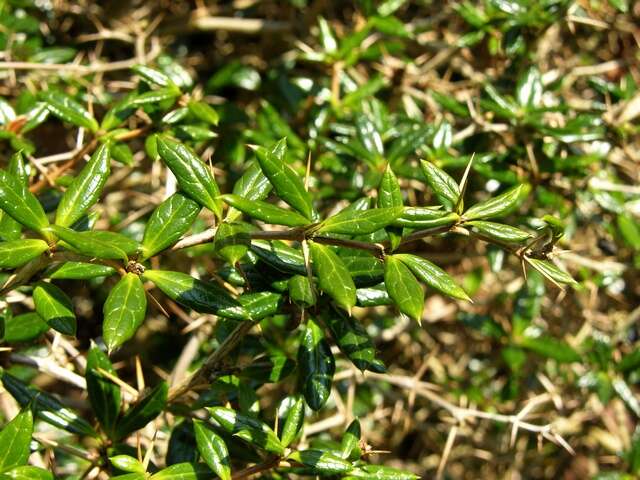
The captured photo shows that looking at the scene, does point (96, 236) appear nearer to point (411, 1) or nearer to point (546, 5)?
point (546, 5)

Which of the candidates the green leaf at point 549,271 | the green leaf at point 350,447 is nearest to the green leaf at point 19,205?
the green leaf at point 350,447

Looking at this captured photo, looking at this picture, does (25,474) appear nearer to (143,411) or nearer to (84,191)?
(143,411)

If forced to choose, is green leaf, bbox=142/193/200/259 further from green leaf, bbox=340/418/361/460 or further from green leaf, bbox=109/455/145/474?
green leaf, bbox=340/418/361/460

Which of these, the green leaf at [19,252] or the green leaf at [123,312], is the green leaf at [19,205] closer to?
the green leaf at [19,252]

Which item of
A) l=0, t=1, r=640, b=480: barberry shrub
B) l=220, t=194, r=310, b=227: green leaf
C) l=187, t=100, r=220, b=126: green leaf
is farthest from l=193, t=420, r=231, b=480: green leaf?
l=187, t=100, r=220, b=126: green leaf

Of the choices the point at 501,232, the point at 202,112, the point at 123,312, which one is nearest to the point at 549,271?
the point at 501,232

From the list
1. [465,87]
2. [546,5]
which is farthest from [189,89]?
[546,5]
